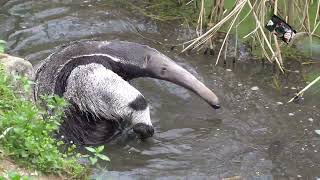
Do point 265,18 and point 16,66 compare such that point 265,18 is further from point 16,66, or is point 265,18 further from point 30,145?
point 30,145

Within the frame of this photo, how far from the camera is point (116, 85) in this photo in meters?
6.28

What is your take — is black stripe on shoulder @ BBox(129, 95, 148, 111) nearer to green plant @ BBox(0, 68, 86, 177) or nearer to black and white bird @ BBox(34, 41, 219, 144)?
black and white bird @ BBox(34, 41, 219, 144)

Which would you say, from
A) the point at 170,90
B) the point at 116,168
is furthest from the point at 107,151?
the point at 170,90

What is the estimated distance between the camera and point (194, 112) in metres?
7.09

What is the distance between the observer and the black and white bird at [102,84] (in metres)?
6.28

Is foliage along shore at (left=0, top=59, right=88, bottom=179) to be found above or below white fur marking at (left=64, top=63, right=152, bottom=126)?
above

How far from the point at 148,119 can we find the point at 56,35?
9.61ft

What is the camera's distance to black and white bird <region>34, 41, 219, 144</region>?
6.28m

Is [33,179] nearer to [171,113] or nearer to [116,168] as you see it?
[116,168]

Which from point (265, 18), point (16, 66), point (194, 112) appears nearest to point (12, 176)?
point (16, 66)

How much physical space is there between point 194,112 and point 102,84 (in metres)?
1.31

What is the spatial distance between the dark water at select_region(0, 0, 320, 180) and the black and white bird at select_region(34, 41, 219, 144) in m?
0.33

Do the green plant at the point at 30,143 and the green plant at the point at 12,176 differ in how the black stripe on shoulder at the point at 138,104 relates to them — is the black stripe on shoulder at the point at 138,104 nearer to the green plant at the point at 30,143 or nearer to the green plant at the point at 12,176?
the green plant at the point at 30,143

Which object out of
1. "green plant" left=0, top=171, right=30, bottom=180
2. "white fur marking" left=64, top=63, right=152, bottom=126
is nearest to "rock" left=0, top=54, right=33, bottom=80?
"white fur marking" left=64, top=63, right=152, bottom=126
